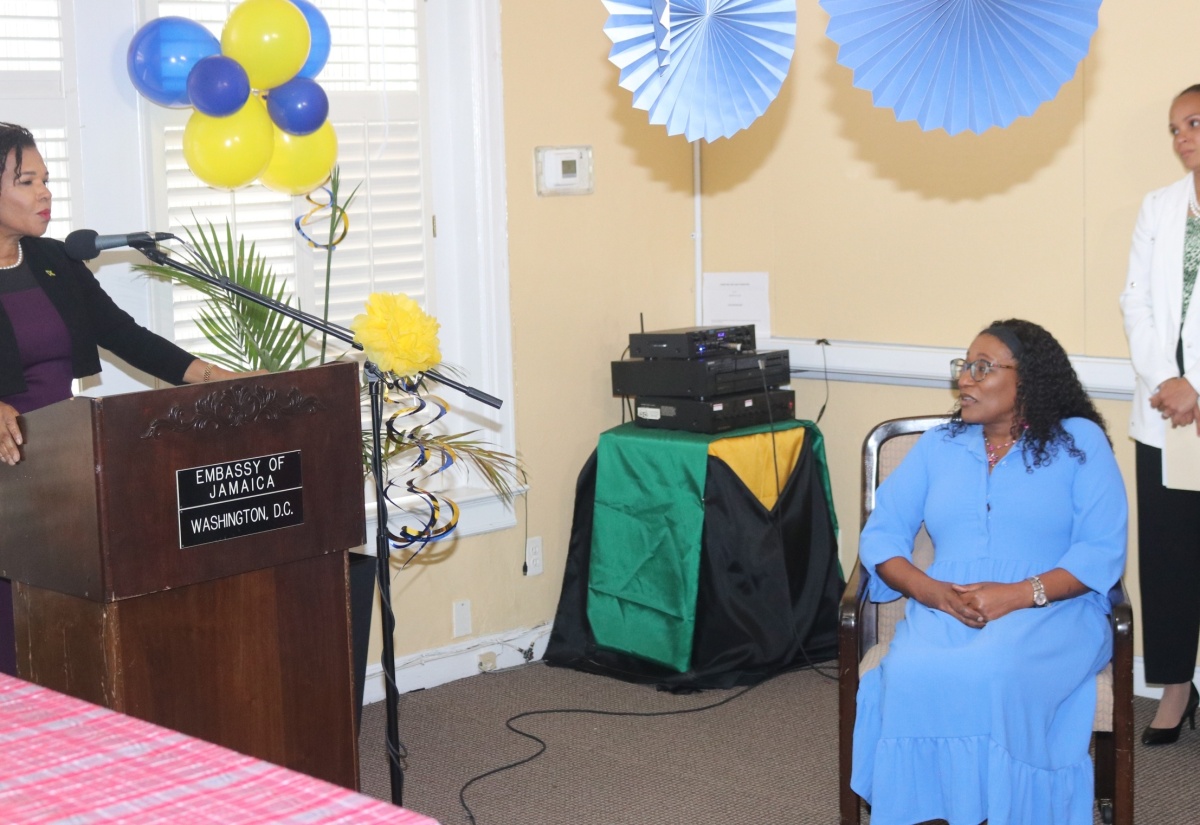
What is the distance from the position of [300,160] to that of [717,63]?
181 centimetres

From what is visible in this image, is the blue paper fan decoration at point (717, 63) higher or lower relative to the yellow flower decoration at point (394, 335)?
higher

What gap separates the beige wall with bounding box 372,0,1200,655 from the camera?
12.5ft

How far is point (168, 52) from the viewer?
3248mm

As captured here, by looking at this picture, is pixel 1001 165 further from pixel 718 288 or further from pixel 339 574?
pixel 339 574

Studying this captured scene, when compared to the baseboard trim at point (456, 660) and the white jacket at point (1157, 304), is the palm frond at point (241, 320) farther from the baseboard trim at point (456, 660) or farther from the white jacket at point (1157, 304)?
the white jacket at point (1157, 304)

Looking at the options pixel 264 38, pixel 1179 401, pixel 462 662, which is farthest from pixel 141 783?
pixel 462 662

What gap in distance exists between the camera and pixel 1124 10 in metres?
3.65

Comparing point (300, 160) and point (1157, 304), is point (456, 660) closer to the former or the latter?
point (300, 160)

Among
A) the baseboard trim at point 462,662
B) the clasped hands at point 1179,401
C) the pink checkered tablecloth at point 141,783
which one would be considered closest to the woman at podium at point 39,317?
the pink checkered tablecloth at point 141,783

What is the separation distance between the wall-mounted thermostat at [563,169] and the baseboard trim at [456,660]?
1469 mm

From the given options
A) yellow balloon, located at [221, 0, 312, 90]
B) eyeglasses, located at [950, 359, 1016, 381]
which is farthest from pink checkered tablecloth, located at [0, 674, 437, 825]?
yellow balloon, located at [221, 0, 312, 90]

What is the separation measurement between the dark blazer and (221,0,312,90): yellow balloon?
0.75 metres

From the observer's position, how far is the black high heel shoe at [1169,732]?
136 inches

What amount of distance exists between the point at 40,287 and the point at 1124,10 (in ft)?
9.50
